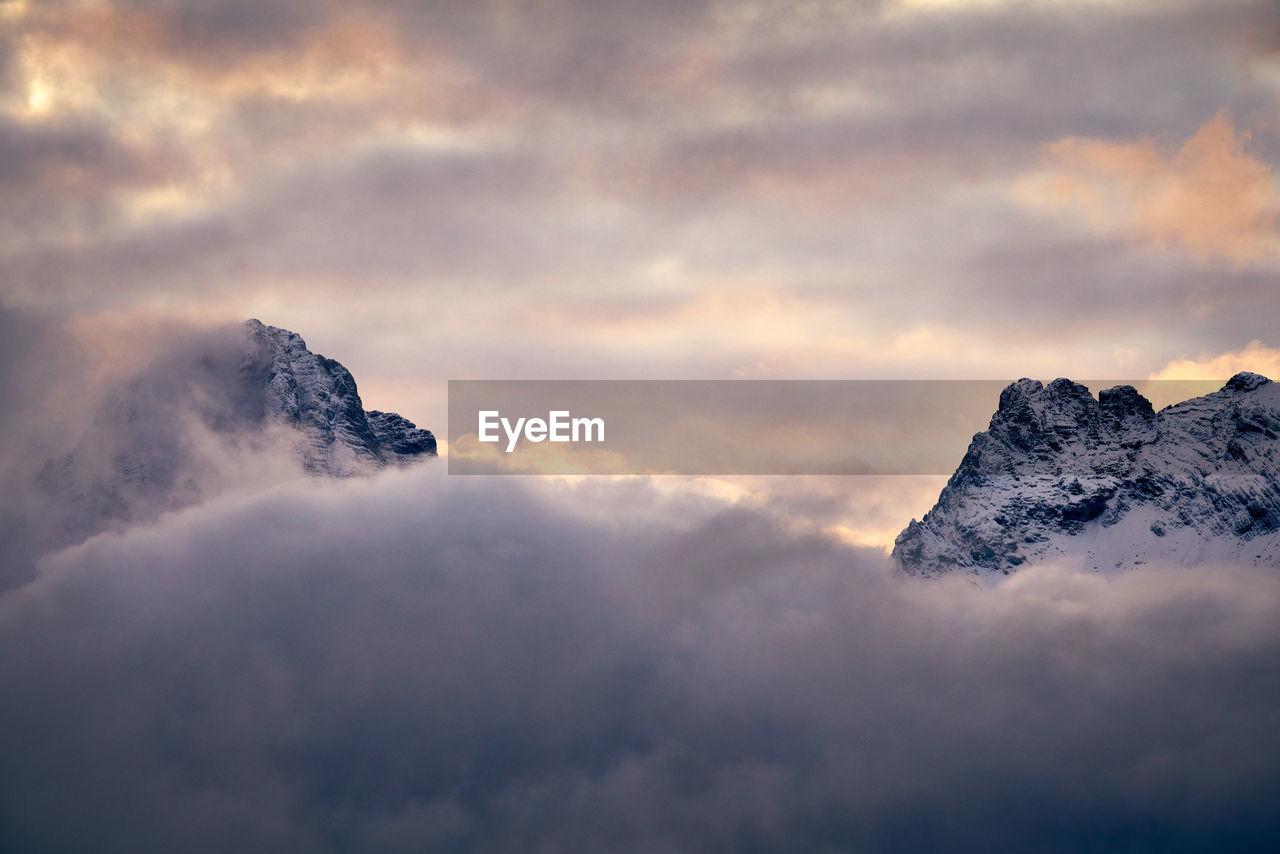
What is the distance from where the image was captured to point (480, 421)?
12838 centimetres

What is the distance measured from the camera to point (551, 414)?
134625 millimetres

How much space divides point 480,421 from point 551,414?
1067 cm
